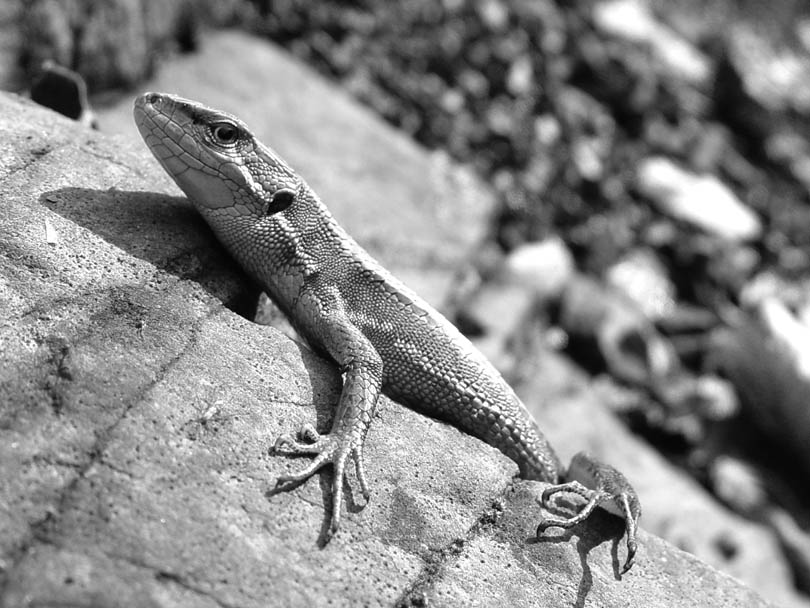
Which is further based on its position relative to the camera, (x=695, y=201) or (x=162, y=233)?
(x=695, y=201)

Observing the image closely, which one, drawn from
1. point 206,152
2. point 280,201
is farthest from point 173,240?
point 280,201

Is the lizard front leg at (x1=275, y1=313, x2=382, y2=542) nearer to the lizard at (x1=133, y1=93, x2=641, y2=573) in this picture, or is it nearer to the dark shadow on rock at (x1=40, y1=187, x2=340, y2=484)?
the lizard at (x1=133, y1=93, x2=641, y2=573)

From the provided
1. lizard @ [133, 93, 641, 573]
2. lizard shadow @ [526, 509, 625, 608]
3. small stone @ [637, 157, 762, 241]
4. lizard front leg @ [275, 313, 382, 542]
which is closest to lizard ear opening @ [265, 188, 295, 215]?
lizard @ [133, 93, 641, 573]

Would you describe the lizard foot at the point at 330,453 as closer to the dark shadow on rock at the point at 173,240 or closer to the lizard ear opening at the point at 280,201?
the dark shadow on rock at the point at 173,240

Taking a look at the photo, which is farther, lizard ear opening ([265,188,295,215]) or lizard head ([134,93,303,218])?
lizard ear opening ([265,188,295,215])

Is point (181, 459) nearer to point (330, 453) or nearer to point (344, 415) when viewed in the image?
point (330, 453)

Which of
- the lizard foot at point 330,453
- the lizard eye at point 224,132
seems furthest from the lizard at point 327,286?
the lizard foot at point 330,453

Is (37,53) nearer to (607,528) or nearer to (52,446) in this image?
(52,446)
